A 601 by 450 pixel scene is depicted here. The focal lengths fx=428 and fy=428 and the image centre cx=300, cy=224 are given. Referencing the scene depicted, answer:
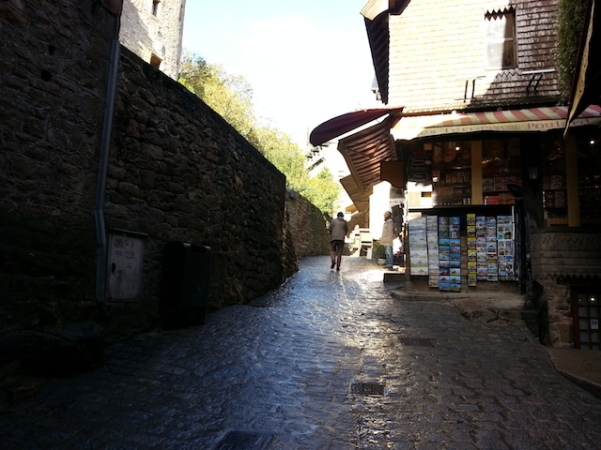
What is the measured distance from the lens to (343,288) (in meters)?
9.52

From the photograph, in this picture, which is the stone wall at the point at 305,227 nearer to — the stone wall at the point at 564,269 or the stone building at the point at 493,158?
the stone building at the point at 493,158

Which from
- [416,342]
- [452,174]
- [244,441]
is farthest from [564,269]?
[244,441]

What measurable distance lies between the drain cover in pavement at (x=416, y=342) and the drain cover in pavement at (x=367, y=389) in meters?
1.47

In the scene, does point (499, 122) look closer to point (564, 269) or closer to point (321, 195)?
point (564, 269)

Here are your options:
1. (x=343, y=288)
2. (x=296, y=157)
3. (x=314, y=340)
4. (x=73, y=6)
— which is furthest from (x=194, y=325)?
(x=296, y=157)

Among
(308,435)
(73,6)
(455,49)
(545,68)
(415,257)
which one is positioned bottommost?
(308,435)

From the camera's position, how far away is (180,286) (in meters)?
5.05

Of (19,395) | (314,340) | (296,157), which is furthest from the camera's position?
(296,157)

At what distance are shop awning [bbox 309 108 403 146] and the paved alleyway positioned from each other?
14.9ft

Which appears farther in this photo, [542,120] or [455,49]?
[455,49]

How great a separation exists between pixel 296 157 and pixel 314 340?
90.3 ft

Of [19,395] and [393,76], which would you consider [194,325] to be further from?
[393,76]

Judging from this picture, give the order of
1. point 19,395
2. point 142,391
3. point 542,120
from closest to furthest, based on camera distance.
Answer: point 19,395
point 142,391
point 542,120

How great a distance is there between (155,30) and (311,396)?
96.6ft
